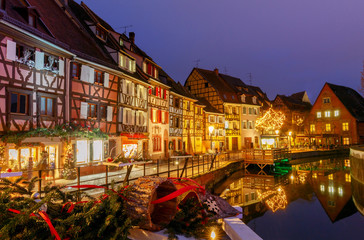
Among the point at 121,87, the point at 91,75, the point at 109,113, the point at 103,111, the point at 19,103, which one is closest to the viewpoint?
the point at 19,103

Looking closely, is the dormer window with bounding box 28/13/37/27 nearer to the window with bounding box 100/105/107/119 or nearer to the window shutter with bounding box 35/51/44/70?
the window shutter with bounding box 35/51/44/70

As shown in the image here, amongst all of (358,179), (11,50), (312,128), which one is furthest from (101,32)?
(312,128)

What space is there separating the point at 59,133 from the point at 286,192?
55.4 feet

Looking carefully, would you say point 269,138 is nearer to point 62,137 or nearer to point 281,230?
point 281,230

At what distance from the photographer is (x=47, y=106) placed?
51.5 feet

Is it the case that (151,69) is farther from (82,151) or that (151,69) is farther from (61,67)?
(82,151)

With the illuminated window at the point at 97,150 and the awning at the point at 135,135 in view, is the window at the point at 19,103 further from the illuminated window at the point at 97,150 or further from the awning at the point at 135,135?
the awning at the point at 135,135

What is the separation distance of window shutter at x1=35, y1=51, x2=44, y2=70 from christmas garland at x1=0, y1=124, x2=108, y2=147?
11.3 ft

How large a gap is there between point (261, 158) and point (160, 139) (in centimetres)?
1162

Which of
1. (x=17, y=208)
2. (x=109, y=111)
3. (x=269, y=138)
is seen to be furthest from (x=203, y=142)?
(x=17, y=208)

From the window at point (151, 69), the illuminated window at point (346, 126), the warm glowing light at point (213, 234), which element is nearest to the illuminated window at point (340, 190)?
the window at point (151, 69)

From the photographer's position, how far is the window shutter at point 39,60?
14875 millimetres

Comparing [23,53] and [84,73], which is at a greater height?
[23,53]

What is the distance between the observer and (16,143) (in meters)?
13.5
